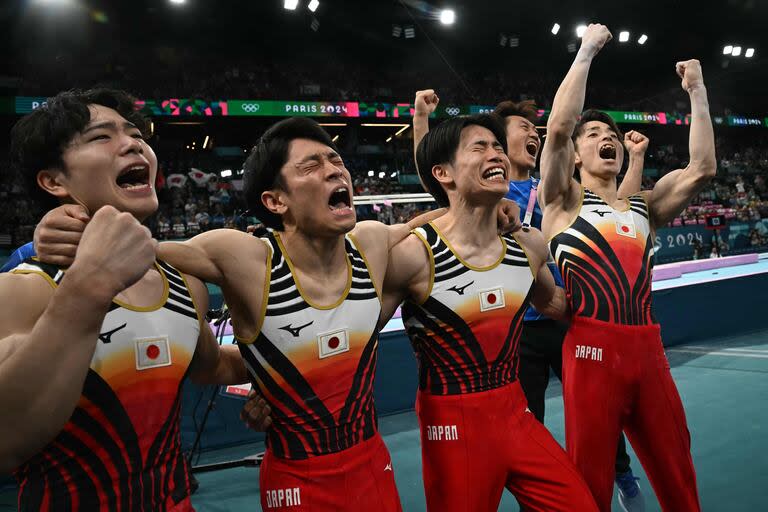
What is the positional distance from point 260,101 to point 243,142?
13.7 ft

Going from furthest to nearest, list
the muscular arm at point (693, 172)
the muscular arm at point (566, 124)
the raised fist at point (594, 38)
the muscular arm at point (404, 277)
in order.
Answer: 1. the muscular arm at point (693, 172)
2. the raised fist at point (594, 38)
3. the muscular arm at point (566, 124)
4. the muscular arm at point (404, 277)

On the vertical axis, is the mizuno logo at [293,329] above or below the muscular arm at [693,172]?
below

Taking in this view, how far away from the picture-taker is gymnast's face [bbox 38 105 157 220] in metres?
1.45

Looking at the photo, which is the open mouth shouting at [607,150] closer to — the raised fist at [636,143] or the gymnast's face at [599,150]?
the gymnast's face at [599,150]

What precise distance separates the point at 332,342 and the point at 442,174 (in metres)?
1.06

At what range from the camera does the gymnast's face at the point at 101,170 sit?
4.75 ft

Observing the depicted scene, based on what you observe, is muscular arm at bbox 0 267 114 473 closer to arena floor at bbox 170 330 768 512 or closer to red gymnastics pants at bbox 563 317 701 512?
red gymnastics pants at bbox 563 317 701 512

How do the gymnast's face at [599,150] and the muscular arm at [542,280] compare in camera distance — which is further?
the gymnast's face at [599,150]

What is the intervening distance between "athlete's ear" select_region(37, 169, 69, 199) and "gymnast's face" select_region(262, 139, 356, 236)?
2.23 feet

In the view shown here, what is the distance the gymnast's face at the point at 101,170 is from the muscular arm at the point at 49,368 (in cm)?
57

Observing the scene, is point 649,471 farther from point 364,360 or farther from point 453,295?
point 364,360

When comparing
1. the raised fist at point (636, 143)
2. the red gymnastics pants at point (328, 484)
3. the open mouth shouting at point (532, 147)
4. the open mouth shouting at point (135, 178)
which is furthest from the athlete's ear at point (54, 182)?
the raised fist at point (636, 143)

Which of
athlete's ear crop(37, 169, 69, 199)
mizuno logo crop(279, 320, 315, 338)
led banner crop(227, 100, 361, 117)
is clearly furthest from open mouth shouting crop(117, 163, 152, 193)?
led banner crop(227, 100, 361, 117)

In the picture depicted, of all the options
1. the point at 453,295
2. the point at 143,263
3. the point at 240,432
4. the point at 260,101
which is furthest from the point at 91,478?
the point at 260,101
